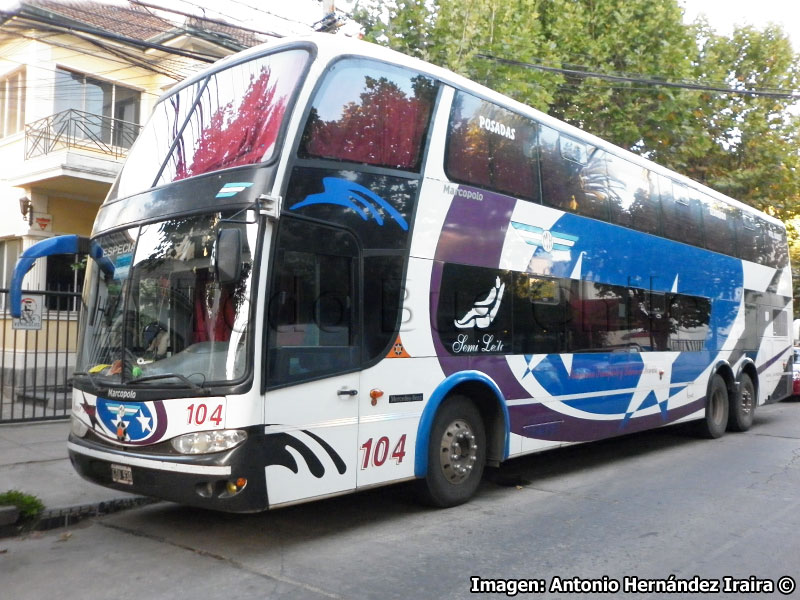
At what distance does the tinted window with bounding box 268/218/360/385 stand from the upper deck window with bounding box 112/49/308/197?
0.77m

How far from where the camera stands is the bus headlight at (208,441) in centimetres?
548

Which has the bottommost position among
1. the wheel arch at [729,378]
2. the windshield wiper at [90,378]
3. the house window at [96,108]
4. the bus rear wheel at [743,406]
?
the bus rear wheel at [743,406]

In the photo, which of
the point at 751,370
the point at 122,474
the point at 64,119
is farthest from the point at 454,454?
the point at 64,119

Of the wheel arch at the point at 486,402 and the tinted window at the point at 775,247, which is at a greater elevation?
the tinted window at the point at 775,247

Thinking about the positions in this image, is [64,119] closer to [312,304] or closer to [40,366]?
[40,366]

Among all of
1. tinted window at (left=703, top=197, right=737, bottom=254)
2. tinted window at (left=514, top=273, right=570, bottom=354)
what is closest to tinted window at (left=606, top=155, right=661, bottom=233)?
tinted window at (left=514, top=273, right=570, bottom=354)

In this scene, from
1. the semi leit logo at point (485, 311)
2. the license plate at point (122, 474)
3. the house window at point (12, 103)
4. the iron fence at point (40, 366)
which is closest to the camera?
the license plate at point (122, 474)

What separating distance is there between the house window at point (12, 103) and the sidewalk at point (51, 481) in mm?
8024

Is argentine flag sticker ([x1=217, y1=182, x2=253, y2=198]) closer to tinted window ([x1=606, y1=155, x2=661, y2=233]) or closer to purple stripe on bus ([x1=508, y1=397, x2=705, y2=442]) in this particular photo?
purple stripe on bus ([x1=508, y1=397, x2=705, y2=442])

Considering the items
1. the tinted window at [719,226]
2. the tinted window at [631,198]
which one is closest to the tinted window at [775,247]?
the tinted window at [719,226]

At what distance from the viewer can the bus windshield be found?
562 centimetres

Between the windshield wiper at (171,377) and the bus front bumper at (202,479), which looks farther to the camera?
the windshield wiper at (171,377)

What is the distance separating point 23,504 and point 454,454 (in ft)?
13.0

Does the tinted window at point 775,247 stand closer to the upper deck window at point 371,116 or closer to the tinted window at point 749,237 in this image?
the tinted window at point 749,237
